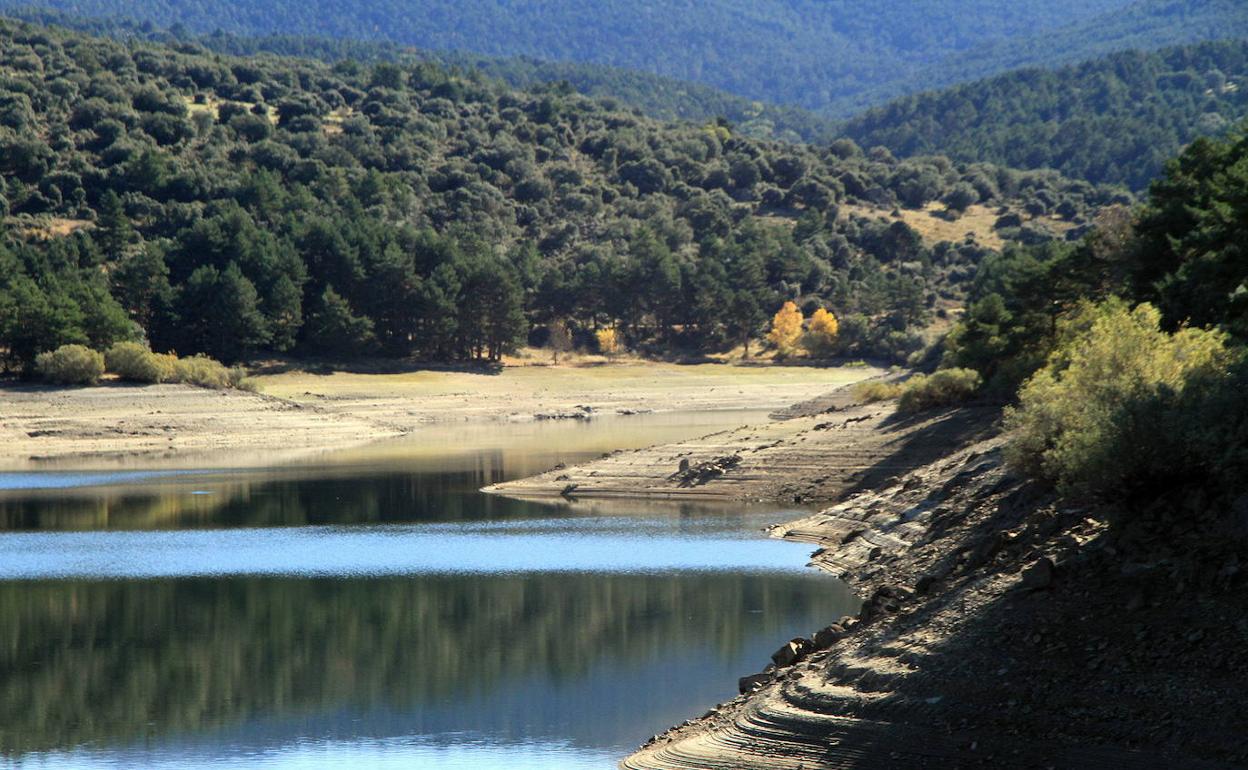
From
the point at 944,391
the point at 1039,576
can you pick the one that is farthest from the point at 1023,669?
the point at 944,391

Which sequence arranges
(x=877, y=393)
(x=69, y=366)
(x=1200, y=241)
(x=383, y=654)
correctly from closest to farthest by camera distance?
(x=383, y=654) → (x=1200, y=241) → (x=877, y=393) → (x=69, y=366)

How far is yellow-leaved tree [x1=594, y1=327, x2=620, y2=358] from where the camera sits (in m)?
117

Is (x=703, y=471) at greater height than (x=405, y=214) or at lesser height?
lesser

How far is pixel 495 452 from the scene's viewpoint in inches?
2704

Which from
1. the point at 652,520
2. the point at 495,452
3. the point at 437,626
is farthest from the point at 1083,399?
the point at 495,452

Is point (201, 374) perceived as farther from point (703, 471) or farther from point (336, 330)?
point (703, 471)

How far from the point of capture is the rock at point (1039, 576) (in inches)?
909

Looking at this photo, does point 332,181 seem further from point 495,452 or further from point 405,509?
point 405,509

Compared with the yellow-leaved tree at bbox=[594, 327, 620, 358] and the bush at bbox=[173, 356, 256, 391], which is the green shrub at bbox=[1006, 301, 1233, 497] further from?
the yellow-leaved tree at bbox=[594, 327, 620, 358]

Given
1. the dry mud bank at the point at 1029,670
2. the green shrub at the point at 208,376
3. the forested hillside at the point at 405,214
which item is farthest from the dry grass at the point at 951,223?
the dry mud bank at the point at 1029,670

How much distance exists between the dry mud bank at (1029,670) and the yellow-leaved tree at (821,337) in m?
92.9

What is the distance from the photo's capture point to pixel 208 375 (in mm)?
83875

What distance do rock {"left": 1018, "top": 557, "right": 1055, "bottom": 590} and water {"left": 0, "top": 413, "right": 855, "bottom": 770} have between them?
538cm

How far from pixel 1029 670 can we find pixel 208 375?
68.3 m
